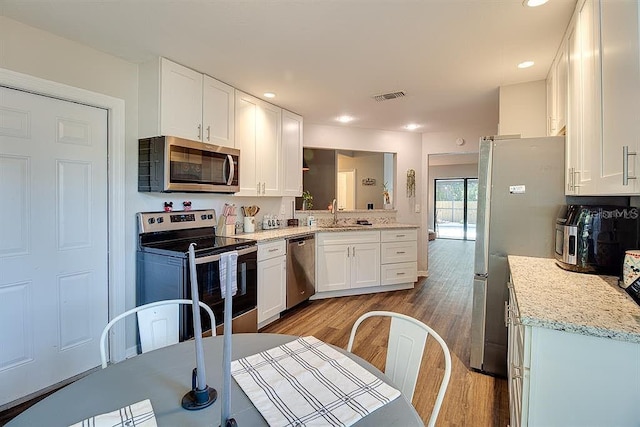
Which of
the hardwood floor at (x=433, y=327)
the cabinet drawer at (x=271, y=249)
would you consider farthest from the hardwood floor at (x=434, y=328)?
the cabinet drawer at (x=271, y=249)

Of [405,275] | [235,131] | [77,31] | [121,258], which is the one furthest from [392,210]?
[77,31]

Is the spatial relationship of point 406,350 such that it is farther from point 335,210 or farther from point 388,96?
point 335,210

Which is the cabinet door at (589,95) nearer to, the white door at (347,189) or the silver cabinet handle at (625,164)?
the silver cabinet handle at (625,164)

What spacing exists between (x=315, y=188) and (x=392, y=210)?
1.35 meters

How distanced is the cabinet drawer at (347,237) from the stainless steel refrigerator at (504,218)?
1925 millimetres

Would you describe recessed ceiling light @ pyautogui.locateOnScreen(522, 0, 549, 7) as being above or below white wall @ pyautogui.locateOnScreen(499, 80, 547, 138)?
above

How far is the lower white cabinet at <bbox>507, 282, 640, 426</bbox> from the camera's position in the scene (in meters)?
1.06

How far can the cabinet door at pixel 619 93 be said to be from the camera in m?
1.06

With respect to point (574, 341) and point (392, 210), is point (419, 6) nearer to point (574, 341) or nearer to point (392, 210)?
point (574, 341)

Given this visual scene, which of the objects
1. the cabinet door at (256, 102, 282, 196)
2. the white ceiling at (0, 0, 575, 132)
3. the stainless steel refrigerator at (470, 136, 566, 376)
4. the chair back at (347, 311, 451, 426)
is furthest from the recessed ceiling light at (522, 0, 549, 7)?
the cabinet door at (256, 102, 282, 196)

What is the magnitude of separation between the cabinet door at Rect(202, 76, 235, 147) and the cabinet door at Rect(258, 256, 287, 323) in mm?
1245

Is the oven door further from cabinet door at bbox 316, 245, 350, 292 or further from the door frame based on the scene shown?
cabinet door at bbox 316, 245, 350, 292

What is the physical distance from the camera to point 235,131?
10.6 feet

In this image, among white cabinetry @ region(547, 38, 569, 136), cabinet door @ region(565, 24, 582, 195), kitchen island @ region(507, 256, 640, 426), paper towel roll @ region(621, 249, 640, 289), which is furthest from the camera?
white cabinetry @ region(547, 38, 569, 136)
